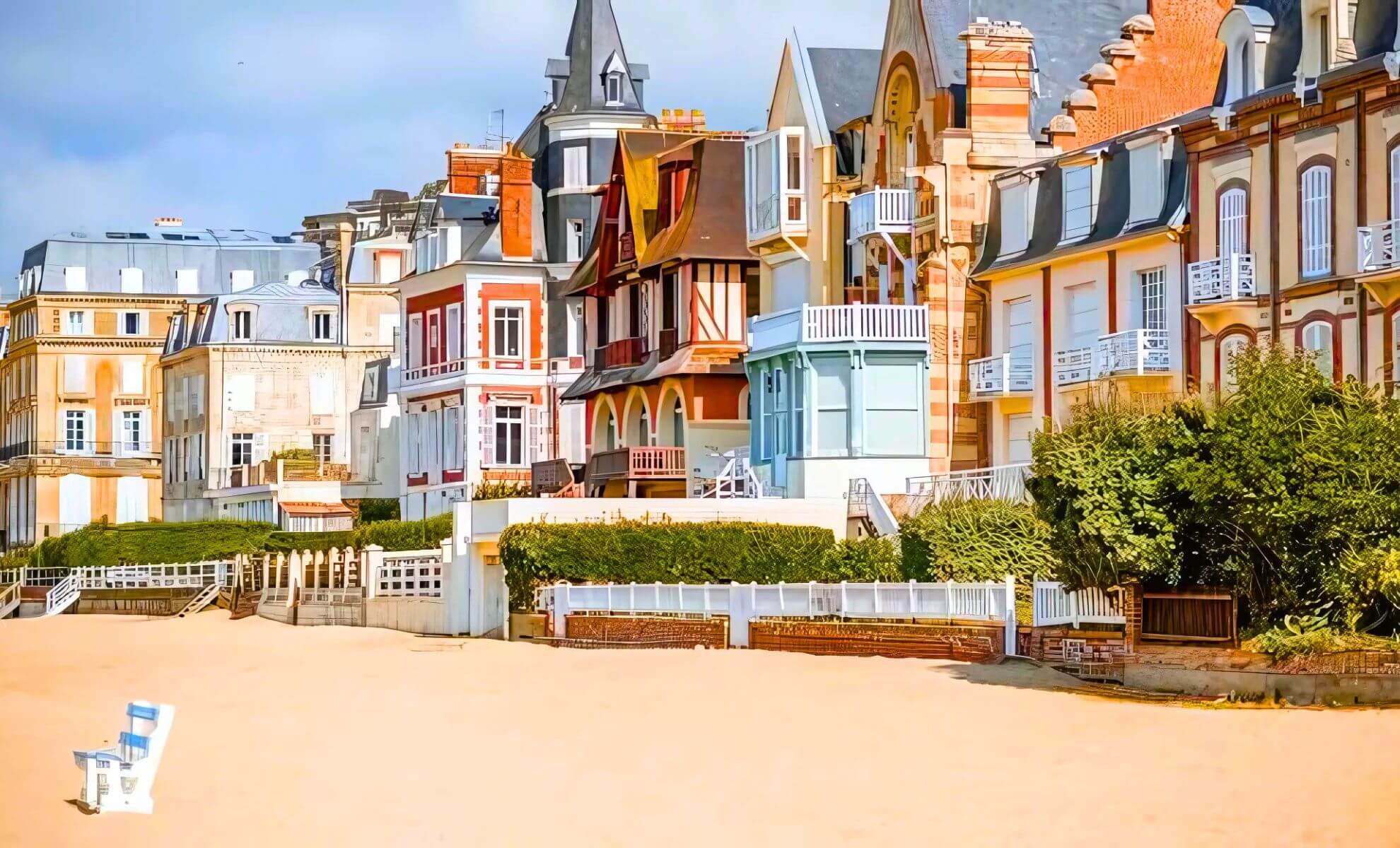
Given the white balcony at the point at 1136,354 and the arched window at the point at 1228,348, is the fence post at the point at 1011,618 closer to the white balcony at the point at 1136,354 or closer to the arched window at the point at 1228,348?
the arched window at the point at 1228,348

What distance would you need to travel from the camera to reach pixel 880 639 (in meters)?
31.3

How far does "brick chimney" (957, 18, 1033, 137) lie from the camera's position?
43.3m

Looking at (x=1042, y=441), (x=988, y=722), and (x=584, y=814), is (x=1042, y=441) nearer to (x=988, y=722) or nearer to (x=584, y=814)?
(x=988, y=722)

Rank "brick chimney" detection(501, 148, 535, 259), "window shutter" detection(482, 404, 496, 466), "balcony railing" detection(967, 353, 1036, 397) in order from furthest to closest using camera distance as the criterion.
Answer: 1. "brick chimney" detection(501, 148, 535, 259)
2. "window shutter" detection(482, 404, 496, 466)
3. "balcony railing" detection(967, 353, 1036, 397)

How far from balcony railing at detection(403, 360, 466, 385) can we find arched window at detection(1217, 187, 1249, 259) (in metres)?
28.4

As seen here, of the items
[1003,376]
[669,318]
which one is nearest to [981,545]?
[1003,376]

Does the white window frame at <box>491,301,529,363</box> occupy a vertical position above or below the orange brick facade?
below

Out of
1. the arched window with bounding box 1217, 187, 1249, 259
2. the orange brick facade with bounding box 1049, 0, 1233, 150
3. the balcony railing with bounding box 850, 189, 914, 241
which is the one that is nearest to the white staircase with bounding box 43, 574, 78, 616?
the balcony railing with bounding box 850, 189, 914, 241

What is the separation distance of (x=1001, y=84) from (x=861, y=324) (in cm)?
526

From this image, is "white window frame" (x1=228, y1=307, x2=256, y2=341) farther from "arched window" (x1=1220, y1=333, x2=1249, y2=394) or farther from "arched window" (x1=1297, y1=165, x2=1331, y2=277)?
"arched window" (x1=1297, y1=165, x2=1331, y2=277)

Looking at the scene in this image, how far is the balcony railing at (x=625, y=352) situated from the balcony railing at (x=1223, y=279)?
64.5 feet

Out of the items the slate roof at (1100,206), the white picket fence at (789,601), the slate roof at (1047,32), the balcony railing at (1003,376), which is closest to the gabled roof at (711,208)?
the slate roof at (1047,32)

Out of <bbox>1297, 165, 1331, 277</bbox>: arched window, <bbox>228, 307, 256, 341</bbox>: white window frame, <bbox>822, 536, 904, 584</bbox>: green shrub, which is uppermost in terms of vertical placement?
<bbox>228, 307, 256, 341</bbox>: white window frame

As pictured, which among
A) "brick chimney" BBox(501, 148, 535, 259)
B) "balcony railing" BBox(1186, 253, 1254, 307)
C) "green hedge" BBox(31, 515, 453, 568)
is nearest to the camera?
"balcony railing" BBox(1186, 253, 1254, 307)
